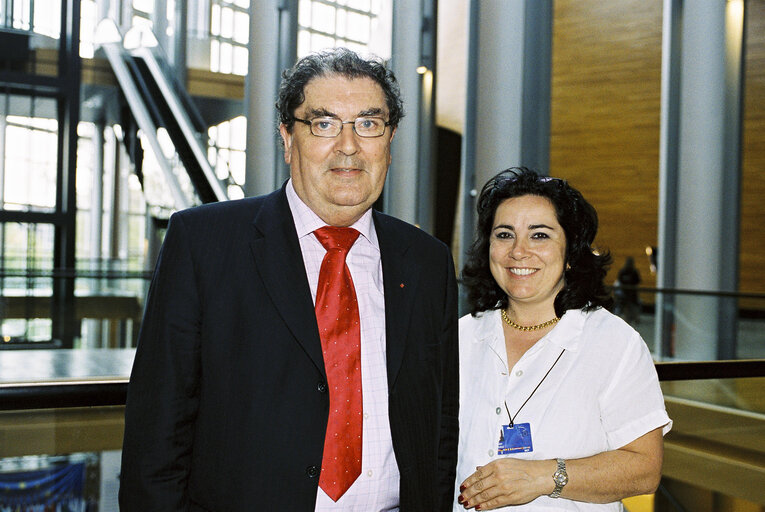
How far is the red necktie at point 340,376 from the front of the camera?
5.58ft

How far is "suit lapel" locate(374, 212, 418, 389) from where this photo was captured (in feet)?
5.80

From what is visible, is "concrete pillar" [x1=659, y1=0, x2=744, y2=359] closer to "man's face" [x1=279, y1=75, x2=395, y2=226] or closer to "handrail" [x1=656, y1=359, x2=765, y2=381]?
"handrail" [x1=656, y1=359, x2=765, y2=381]

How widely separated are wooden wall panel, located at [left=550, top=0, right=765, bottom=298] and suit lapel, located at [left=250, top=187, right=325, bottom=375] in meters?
16.9

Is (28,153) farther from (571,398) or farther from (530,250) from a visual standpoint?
(571,398)

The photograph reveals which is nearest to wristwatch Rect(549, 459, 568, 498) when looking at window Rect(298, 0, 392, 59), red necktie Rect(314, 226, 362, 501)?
red necktie Rect(314, 226, 362, 501)

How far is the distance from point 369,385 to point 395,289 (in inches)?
9.3

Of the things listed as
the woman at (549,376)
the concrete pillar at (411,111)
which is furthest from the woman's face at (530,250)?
the concrete pillar at (411,111)

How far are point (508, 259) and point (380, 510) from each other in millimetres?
765

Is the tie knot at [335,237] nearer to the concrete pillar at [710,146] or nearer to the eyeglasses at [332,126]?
the eyeglasses at [332,126]

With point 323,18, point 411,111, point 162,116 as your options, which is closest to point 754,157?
point 411,111

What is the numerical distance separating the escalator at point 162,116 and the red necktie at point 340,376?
28.7ft

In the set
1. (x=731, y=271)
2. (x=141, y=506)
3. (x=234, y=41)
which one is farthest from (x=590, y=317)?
(x=234, y=41)

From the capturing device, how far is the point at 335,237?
1.83 m

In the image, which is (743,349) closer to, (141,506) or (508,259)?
(508,259)
